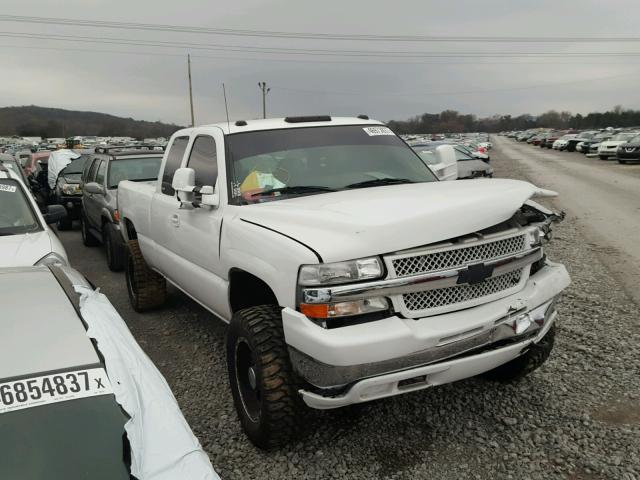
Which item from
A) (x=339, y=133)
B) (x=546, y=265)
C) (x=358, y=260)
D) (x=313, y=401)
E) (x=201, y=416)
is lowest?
(x=201, y=416)

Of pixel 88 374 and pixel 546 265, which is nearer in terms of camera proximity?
pixel 88 374

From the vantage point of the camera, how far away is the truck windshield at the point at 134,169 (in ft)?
28.9

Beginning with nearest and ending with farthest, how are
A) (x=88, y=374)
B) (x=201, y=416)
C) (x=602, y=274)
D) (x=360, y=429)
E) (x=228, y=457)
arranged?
(x=88, y=374), (x=228, y=457), (x=360, y=429), (x=201, y=416), (x=602, y=274)

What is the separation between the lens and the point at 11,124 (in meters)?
85.9

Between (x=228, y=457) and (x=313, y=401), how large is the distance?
2.60 ft

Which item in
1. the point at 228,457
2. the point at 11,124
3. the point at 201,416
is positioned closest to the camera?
the point at 228,457

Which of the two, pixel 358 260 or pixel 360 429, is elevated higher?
pixel 358 260

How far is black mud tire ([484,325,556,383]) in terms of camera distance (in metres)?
3.52

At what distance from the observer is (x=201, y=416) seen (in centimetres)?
353

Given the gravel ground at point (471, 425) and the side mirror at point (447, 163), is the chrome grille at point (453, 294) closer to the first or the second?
the gravel ground at point (471, 425)

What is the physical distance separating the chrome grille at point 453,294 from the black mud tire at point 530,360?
76 centimetres

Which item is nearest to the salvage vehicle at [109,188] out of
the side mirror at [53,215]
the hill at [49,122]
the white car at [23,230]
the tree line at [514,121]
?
the side mirror at [53,215]

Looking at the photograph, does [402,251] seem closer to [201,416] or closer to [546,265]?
[546,265]

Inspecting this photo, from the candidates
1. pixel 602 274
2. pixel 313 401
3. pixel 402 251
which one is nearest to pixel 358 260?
pixel 402 251
